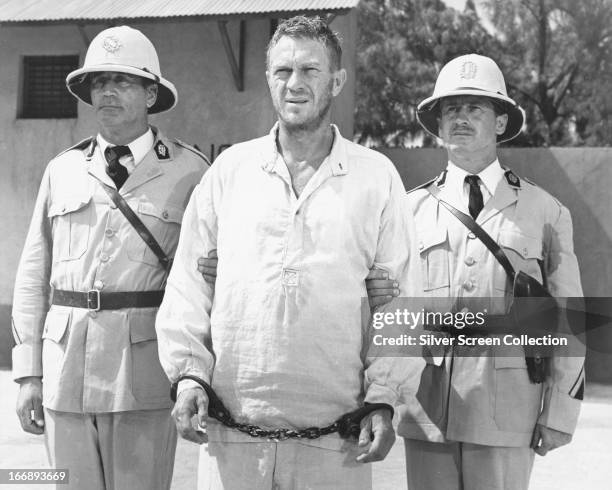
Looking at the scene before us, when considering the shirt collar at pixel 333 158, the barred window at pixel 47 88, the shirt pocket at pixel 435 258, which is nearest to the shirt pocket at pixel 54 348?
the shirt collar at pixel 333 158

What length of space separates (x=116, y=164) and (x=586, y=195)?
684 centimetres

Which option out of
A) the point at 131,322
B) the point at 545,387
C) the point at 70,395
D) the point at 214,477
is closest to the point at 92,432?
the point at 70,395

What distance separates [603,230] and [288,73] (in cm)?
725

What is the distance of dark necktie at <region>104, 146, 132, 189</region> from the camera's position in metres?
3.05

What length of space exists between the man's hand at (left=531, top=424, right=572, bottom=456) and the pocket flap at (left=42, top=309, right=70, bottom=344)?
1.67m

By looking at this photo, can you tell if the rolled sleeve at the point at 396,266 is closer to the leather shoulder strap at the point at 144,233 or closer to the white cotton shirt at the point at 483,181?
the white cotton shirt at the point at 483,181

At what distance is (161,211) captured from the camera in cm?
300

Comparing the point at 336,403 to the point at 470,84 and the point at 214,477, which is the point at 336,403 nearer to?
the point at 214,477

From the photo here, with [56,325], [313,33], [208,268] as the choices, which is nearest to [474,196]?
[313,33]

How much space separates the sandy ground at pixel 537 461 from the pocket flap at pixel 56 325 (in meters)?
1.89

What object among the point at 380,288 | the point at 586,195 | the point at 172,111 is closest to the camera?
the point at 380,288

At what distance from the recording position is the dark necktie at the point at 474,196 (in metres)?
3.11

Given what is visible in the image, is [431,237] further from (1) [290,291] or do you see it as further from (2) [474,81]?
(1) [290,291]

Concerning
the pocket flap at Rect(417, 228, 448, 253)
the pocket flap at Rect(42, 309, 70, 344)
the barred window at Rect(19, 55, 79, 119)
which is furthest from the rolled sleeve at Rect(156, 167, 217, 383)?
the barred window at Rect(19, 55, 79, 119)
